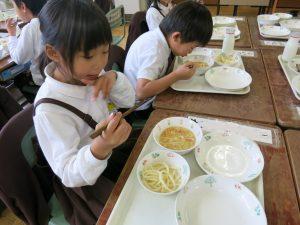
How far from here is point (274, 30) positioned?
182 centimetres

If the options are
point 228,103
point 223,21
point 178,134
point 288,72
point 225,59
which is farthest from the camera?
point 223,21

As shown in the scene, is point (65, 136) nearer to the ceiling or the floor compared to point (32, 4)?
nearer to the floor

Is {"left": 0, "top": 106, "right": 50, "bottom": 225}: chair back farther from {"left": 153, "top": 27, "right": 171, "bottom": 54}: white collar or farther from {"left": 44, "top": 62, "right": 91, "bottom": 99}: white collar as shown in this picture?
{"left": 153, "top": 27, "right": 171, "bottom": 54}: white collar

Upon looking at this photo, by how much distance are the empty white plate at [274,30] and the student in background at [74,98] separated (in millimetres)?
1489

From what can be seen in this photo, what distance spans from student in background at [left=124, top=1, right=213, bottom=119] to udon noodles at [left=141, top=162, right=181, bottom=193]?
0.49 meters

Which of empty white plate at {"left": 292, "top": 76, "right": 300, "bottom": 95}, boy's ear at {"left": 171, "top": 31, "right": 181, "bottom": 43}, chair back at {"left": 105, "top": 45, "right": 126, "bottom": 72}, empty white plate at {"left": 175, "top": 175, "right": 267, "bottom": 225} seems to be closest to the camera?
empty white plate at {"left": 175, "top": 175, "right": 267, "bottom": 225}

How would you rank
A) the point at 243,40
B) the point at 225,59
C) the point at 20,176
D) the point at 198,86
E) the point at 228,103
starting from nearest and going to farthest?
1. the point at 20,176
2. the point at 228,103
3. the point at 198,86
4. the point at 225,59
5. the point at 243,40

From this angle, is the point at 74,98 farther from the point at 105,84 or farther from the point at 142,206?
the point at 142,206

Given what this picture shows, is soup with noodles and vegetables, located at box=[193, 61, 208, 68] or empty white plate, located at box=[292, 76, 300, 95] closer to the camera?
empty white plate, located at box=[292, 76, 300, 95]

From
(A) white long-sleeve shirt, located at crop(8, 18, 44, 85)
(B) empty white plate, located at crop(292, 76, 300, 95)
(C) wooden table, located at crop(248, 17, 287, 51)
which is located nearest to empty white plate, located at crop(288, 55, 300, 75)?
(B) empty white plate, located at crop(292, 76, 300, 95)

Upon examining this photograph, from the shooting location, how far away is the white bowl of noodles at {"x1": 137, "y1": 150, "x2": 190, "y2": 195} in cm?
67

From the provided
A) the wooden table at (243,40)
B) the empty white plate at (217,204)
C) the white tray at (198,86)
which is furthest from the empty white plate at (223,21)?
A: the empty white plate at (217,204)

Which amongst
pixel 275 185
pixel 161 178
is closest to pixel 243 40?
pixel 275 185

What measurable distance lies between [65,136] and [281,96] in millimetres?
920
